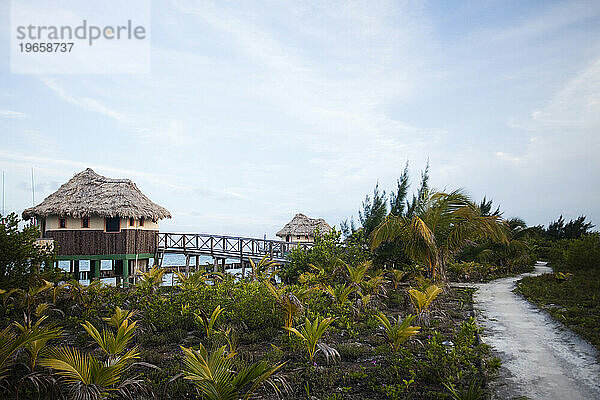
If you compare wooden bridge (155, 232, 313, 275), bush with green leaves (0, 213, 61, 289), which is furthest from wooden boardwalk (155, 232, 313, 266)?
bush with green leaves (0, 213, 61, 289)

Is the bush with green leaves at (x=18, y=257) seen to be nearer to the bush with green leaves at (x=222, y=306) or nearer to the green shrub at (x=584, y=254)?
the bush with green leaves at (x=222, y=306)

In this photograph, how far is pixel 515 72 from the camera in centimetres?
1080

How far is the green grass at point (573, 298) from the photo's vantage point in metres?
5.77

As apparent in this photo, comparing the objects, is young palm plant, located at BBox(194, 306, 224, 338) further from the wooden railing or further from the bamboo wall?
the bamboo wall

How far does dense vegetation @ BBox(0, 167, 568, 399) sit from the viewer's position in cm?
341

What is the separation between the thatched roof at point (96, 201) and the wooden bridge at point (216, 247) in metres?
1.50

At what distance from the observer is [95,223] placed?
701 inches

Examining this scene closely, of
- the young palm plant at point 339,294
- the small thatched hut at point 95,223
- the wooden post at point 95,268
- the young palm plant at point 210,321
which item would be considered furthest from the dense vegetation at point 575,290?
the wooden post at point 95,268

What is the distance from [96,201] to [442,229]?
49.7 feet

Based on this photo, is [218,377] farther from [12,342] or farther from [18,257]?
[18,257]

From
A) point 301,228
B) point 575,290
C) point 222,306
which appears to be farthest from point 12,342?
point 301,228

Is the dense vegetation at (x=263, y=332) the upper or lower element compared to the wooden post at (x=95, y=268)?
upper

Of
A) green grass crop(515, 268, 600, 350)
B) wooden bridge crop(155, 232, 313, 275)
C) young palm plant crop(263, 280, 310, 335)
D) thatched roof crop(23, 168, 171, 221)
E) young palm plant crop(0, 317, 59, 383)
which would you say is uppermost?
thatched roof crop(23, 168, 171, 221)

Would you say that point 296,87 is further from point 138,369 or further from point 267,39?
point 138,369
